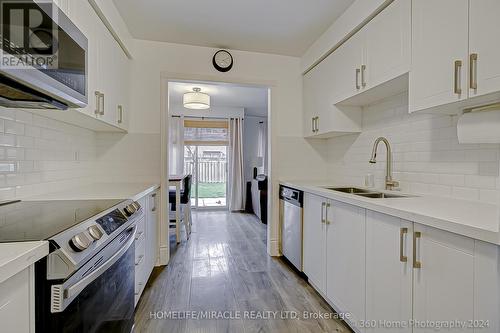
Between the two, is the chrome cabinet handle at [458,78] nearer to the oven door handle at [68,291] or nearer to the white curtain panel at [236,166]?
the oven door handle at [68,291]

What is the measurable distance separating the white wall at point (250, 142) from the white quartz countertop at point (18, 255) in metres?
5.55

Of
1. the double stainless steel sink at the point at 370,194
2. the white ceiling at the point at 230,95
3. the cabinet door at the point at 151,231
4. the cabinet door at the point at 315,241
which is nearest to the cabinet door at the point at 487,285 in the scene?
the double stainless steel sink at the point at 370,194

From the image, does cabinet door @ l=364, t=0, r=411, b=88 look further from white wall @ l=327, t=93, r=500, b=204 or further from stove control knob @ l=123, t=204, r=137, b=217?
stove control knob @ l=123, t=204, r=137, b=217

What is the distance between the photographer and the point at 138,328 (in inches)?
65.6

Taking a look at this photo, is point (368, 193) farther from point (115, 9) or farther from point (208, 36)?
point (115, 9)

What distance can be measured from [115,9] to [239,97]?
9.67 ft

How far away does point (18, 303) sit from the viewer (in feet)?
2.09

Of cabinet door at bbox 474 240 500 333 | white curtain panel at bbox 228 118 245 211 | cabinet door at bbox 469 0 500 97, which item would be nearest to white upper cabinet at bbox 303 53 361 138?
cabinet door at bbox 469 0 500 97

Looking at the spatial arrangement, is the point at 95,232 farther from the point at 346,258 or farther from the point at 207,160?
the point at 207,160

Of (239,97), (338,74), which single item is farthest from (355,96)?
(239,97)

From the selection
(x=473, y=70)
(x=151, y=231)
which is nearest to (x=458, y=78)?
(x=473, y=70)

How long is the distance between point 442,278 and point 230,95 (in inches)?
170

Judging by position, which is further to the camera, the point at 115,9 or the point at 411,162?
the point at 115,9

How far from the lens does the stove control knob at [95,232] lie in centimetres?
93
